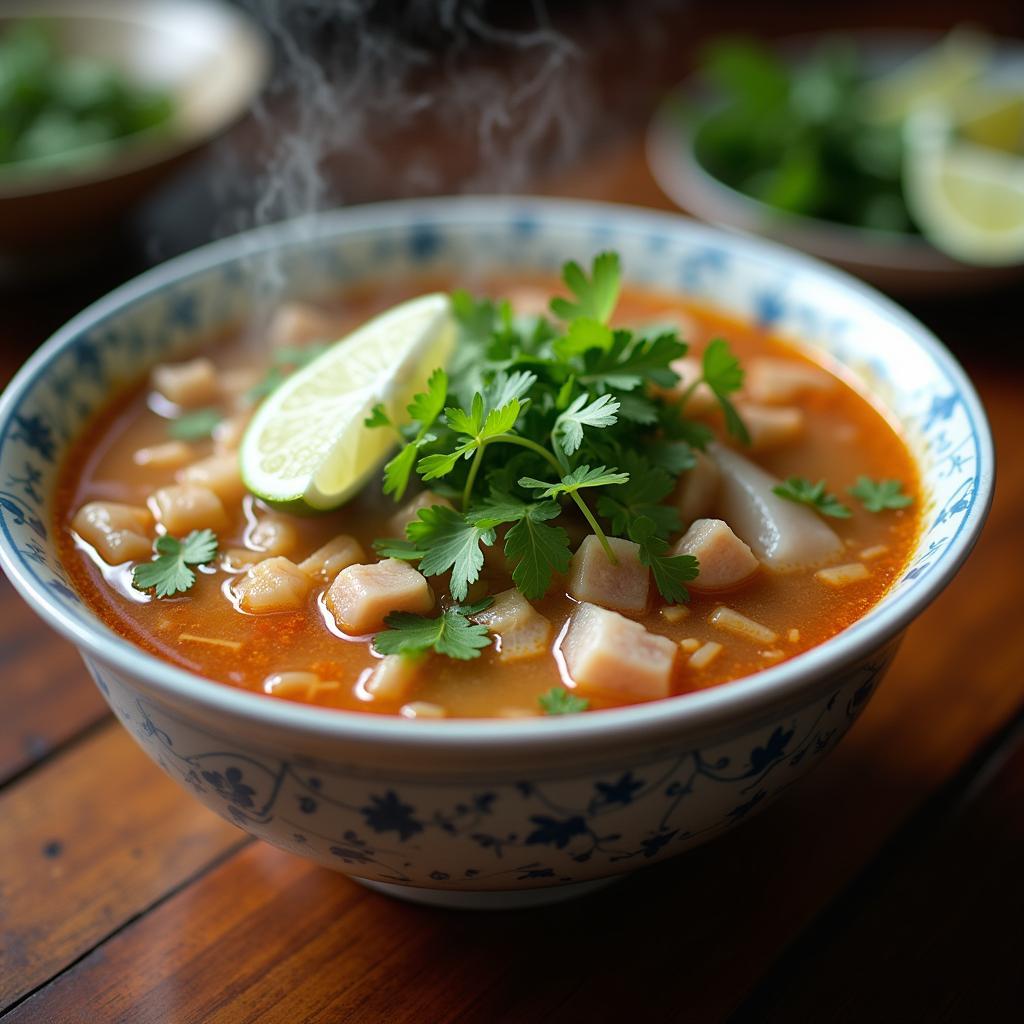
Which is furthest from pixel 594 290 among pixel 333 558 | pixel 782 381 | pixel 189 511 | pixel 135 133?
pixel 135 133

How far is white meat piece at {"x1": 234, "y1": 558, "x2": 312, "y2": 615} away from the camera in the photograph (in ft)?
5.56

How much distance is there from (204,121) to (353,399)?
1.76 m

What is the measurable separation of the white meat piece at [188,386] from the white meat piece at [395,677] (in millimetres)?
804

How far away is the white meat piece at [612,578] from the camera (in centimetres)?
167

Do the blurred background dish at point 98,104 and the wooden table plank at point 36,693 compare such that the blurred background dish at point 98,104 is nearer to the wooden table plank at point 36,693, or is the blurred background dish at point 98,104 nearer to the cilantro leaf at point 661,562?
the wooden table plank at point 36,693

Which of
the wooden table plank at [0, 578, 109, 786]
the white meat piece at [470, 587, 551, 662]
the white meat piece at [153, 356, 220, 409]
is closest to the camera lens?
the white meat piece at [470, 587, 551, 662]

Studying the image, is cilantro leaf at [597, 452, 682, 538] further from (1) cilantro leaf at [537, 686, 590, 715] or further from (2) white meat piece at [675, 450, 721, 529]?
(1) cilantro leaf at [537, 686, 590, 715]

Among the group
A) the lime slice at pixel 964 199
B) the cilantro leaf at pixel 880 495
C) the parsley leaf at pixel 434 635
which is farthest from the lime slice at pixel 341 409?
the lime slice at pixel 964 199

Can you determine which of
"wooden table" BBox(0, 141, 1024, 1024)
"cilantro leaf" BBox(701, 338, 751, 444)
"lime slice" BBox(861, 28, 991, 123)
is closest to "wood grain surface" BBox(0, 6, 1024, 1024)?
"wooden table" BBox(0, 141, 1024, 1024)

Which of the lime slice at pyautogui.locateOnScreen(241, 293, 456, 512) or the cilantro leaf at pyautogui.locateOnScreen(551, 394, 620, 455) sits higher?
the cilantro leaf at pyautogui.locateOnScreen(551, 394, 620, 455)

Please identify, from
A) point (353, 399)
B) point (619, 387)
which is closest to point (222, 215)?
point (353, 399)

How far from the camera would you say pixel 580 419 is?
1661 mm

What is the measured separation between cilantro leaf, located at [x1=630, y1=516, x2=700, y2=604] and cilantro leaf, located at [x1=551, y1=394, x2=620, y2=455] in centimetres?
14

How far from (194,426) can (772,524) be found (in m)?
1.01
